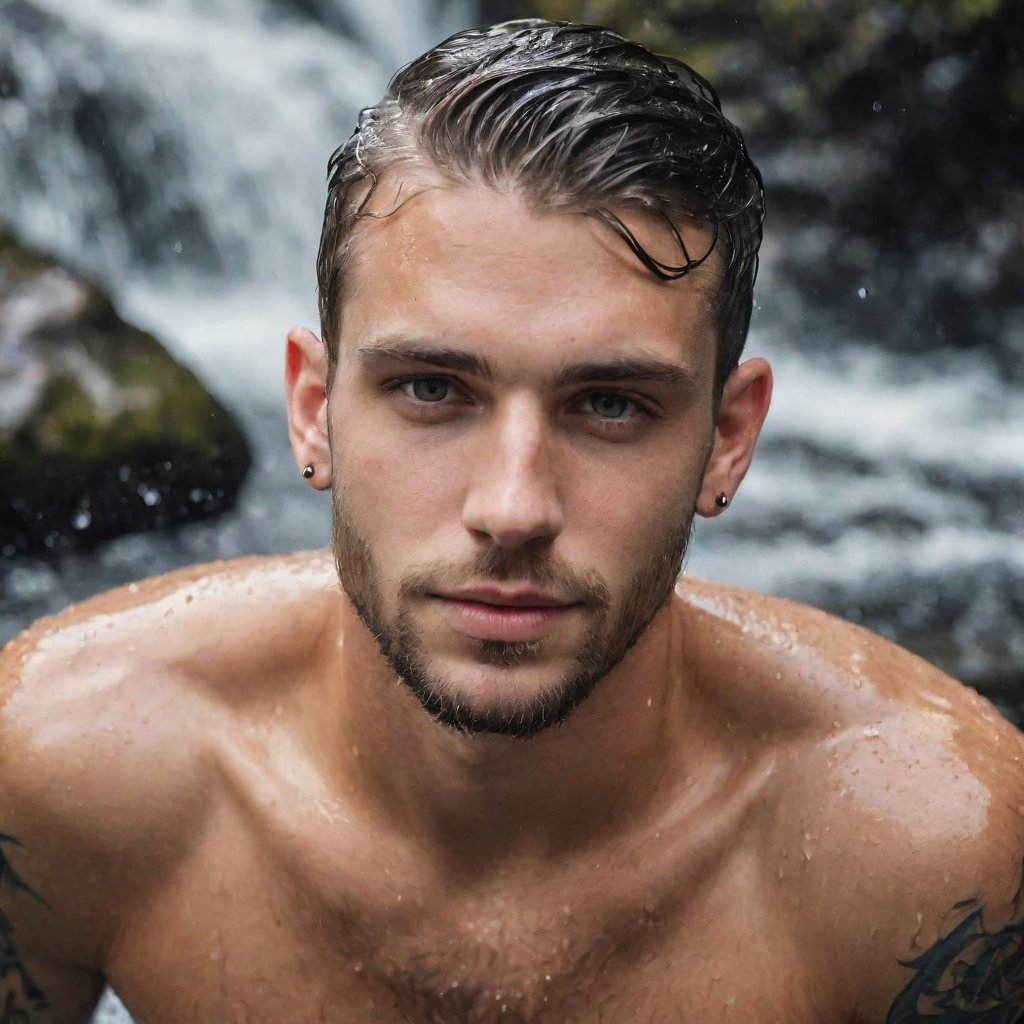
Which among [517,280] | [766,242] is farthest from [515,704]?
[766,242]

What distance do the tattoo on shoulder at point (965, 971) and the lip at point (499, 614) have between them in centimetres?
83

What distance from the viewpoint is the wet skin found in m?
2.24

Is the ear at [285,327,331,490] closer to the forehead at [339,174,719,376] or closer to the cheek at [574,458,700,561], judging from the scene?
the forehead at [339,174,719,376]

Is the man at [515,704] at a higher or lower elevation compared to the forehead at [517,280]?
lower

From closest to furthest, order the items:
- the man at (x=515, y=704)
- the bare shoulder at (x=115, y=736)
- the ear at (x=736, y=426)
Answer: the man at (x=515, y=704)
the ear at (x=736, y=426)
the bare shoulder at (x=115, y=736)

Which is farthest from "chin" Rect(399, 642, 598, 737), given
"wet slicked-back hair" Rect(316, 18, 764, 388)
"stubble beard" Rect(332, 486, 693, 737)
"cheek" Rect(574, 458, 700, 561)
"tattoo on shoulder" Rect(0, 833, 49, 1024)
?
"tattoo on shoulder" Rect(0, 833, 49, 1024)

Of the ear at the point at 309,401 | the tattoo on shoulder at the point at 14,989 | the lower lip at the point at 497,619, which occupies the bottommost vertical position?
the tattoo on shoulder at the point at 14,989

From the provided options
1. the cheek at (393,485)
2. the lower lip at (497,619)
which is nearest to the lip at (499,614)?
the lower lip at (497,619)

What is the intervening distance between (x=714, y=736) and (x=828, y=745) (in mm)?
181

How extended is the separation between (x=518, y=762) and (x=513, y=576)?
0.50 metres

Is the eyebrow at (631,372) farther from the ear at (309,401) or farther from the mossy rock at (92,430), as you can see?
the mossy rock at (92,430)

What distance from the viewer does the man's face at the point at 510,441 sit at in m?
1.88

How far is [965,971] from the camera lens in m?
2.27

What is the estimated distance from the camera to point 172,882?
7.82 feet
